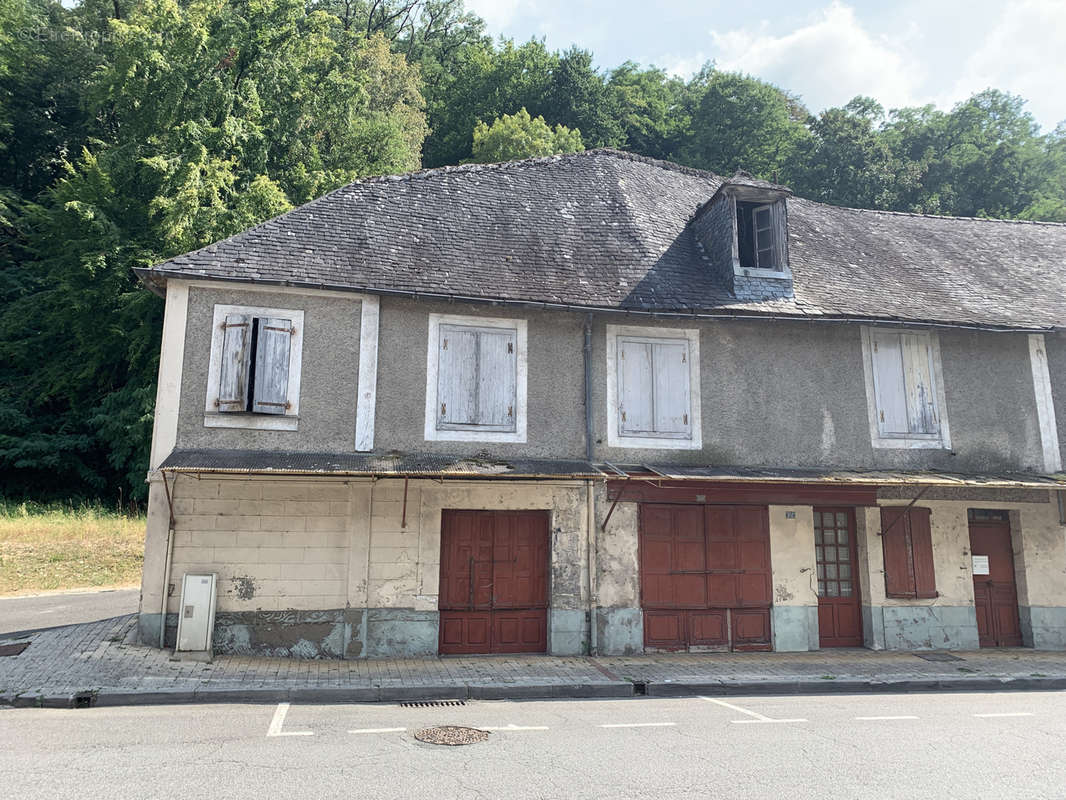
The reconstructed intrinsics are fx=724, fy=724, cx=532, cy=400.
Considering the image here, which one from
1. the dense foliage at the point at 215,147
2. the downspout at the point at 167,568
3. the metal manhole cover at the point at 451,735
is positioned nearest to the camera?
the metal manhole cover at the point at 451,735

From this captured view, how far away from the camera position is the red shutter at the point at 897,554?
12367 millimetres

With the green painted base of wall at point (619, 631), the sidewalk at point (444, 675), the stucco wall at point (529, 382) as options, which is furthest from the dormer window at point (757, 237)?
the sidewalk at point (444, 675)

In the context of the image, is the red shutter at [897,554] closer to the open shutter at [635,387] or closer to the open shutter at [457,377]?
the open shutter at [635,387]

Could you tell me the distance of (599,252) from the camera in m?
13.3

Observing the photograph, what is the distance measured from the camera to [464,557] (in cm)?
1128

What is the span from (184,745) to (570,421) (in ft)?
23.2

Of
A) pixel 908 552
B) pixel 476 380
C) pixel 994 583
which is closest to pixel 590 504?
pixel 476 380

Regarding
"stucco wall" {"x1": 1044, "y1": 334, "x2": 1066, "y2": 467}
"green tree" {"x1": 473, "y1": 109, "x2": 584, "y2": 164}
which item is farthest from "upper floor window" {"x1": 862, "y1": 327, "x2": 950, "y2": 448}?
"green tree" {"x1": 473, "y1": 109, "x2": 584, "y2": 164}

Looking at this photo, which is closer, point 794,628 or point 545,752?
point 545,752

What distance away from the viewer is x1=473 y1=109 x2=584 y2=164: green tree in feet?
95.5

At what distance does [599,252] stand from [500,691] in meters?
7.84

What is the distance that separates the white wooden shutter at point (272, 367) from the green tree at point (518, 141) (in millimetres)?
19998

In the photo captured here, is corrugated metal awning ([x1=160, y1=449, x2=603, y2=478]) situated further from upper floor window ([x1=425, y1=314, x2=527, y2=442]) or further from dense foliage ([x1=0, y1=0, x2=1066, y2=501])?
dense foliage ([x1=0, y1=0, x2=1066, y2=501])

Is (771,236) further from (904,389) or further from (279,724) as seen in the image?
(279,724)
